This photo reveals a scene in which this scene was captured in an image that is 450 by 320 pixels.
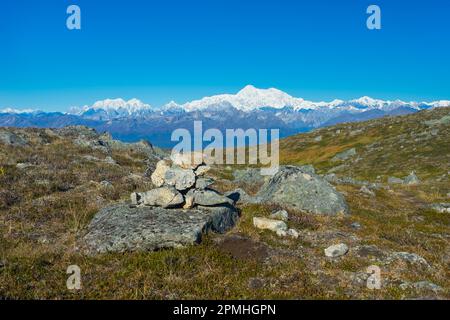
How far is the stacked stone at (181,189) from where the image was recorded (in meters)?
21.2

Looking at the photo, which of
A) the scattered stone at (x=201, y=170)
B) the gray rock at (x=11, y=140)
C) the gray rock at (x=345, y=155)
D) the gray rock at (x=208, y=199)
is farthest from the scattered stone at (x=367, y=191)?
the gray rock at (x=345, y=155)

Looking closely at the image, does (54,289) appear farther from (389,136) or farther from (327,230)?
(389,136)

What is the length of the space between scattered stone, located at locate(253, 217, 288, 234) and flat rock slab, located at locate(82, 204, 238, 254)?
4.56 ft

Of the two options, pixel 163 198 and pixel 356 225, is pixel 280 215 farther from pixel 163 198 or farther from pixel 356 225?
pixel 163 198

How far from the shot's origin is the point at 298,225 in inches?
899

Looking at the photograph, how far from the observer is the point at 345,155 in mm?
117812

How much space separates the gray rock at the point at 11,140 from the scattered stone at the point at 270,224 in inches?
1396

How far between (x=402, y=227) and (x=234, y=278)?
1527 cm

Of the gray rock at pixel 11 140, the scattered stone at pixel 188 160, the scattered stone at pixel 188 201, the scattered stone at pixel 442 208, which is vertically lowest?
the scattered stone at pixel 442 208

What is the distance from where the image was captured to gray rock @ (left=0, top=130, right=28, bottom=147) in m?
46.2

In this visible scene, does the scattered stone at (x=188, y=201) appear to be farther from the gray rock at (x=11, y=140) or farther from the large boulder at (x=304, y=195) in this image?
the gray rock at (x=11, y=140)
